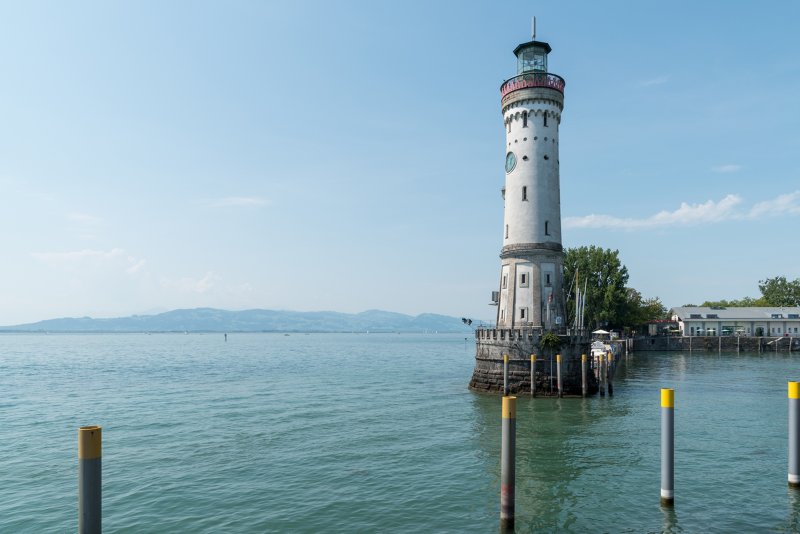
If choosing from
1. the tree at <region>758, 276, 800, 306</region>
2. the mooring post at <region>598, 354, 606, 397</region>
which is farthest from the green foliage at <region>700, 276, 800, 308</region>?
the mooring post at <region>598, 354, 606, 397</region>

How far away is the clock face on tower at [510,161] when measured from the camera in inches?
1792

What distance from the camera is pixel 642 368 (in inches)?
2746

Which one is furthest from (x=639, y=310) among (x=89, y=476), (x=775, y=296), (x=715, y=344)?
(x=89, y=476)

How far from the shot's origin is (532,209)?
44.3m

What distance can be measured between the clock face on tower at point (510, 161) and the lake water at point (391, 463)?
18175 millimetres

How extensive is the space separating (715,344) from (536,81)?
84187 mm

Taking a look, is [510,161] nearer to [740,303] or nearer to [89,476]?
[89,476]

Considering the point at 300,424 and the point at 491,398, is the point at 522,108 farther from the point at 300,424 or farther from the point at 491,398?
the point at 300,424

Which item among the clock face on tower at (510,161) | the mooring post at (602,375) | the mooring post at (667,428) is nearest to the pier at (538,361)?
the mooring post at (602,375)

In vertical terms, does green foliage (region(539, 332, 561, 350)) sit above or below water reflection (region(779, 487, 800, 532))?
above

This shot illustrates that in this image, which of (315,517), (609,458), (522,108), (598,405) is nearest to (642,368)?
(598,405)

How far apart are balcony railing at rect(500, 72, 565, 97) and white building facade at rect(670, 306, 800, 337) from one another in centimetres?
8808

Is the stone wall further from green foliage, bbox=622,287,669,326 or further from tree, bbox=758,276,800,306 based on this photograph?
tree, bbox=758,276,800,306

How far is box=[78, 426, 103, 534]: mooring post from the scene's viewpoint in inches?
393
